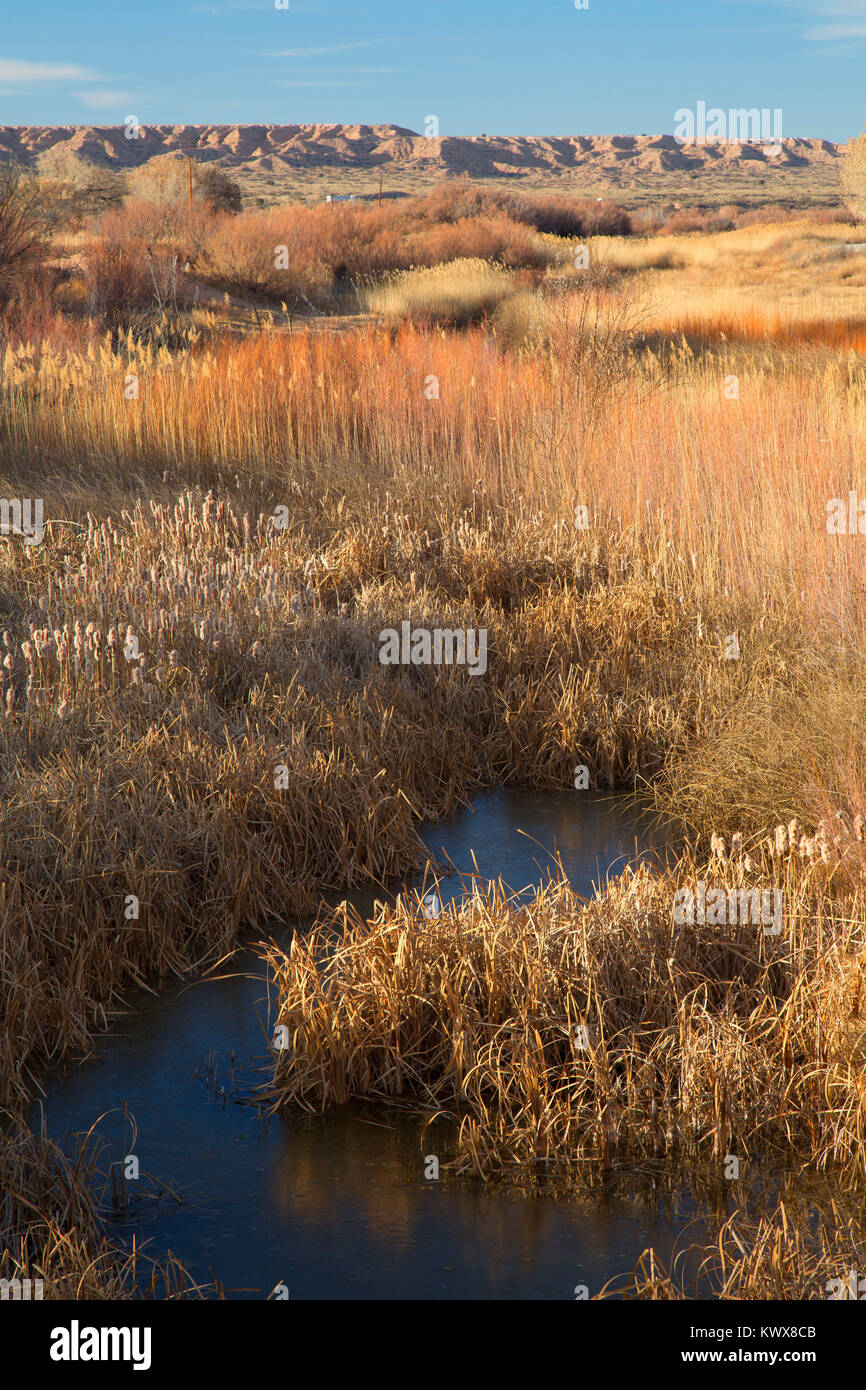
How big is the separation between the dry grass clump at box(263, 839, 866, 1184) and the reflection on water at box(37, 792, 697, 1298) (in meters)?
0.13

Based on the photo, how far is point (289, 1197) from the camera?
8.71 feet

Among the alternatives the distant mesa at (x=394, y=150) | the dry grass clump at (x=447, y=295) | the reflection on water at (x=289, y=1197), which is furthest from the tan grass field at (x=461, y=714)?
the distant mesa at (x=394, y=150)

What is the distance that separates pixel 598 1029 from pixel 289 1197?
0.81m

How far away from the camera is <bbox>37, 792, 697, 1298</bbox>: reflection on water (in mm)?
2404

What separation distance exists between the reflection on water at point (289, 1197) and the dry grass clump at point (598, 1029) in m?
0.13

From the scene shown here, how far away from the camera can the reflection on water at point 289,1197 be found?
2404mm

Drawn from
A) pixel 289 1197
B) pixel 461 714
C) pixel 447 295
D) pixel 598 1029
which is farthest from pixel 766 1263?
pixel 447 295
